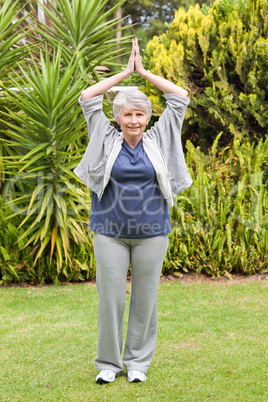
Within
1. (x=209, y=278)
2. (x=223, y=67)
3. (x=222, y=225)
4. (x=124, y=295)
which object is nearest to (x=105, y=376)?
(x=124, y=295)

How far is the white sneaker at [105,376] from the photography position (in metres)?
3.23

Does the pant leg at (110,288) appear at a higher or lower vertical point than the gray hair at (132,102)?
lower

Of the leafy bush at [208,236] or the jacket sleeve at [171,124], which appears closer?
the jacket sleeve at [171,124]

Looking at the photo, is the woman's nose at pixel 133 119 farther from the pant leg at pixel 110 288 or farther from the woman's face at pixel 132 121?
the pant leg at pixel 110 288

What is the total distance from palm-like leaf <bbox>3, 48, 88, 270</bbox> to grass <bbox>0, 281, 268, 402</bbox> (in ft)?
2.15

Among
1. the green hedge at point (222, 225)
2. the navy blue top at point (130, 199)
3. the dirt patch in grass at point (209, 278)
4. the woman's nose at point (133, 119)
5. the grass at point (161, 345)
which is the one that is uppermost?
the woman's nose at point (133, 119)

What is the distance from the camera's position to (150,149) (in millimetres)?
3082

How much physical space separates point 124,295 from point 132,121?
3.60 ft

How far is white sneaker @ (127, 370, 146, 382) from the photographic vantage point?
326cm

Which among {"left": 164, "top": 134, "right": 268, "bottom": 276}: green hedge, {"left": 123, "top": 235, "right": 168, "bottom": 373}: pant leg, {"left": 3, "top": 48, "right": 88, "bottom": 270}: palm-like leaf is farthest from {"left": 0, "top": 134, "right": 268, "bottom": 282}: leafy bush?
{"left": 123, "top": 235, "right": 168, "bottom": 373}: pant leg

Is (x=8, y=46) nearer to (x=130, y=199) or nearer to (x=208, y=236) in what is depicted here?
(x=208, y=236)

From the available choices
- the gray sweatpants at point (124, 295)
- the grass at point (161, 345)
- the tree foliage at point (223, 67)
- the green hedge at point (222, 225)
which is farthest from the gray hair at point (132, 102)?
the tree foliage at point (223, 67)

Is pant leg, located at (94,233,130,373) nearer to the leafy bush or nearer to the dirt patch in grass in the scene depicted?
the leafy bush

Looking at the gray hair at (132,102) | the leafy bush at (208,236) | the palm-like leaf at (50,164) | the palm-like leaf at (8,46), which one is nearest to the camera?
the gray hair at (132,102)
